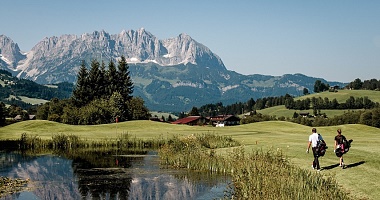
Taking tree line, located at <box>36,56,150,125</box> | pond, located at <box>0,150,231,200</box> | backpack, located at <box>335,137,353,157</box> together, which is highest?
tree line, located at <box>36,56,150,125</box>

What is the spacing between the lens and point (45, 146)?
53844 mm

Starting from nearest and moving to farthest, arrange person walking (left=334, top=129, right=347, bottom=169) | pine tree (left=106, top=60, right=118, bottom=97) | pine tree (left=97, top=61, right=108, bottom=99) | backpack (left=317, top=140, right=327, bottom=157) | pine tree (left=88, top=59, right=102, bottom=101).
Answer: person walking (left=334, top=129, right=347, bottom=169)
backpack (left=317, top=140, right=327, bottom=157)
pine tree (left=88, top=59, right=102, bottom=101)
pine tree (left=97, top=61, right=108, bottom=99)
pine tree (left=106, top=60, right=118, bottom=97)

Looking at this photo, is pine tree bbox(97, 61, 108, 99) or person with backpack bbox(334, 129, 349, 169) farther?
pine tree bbox(97, 61, 108, 99)

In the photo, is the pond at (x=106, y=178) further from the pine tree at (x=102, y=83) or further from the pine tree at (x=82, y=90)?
the pine tree at (x=102, y=83)

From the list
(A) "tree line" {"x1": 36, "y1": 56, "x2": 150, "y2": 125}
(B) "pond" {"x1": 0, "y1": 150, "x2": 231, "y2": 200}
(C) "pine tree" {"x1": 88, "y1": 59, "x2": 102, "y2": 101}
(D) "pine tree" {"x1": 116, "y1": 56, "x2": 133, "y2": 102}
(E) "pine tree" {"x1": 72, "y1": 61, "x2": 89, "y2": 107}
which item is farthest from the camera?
(D) "pine tree" {"x1": 116, "y1": 56, "x2": 133, "y2": 102}

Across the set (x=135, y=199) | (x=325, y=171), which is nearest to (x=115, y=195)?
(x=135, y=199)

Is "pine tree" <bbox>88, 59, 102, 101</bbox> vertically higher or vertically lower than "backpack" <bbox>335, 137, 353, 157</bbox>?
higher

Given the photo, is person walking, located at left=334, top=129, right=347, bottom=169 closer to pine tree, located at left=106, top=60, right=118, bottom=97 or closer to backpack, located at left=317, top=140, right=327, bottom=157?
backpack, located at left=317, top=140, right=327, bottom=157

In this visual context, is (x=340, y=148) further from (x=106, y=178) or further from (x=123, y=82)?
(x=123, y=82)

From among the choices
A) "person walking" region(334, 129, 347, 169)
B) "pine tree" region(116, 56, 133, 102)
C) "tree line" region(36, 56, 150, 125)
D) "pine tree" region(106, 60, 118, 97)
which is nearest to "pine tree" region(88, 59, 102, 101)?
"tree line" region(36, 56, 150, 125)

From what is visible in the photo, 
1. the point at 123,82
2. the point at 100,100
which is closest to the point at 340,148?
the point at 100,100

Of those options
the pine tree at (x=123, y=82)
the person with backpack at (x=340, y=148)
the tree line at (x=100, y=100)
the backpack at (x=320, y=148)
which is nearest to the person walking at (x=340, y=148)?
the person with backpack at (x=340, y=148)

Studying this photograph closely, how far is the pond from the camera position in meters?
25.8

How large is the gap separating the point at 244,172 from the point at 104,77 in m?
98.7
